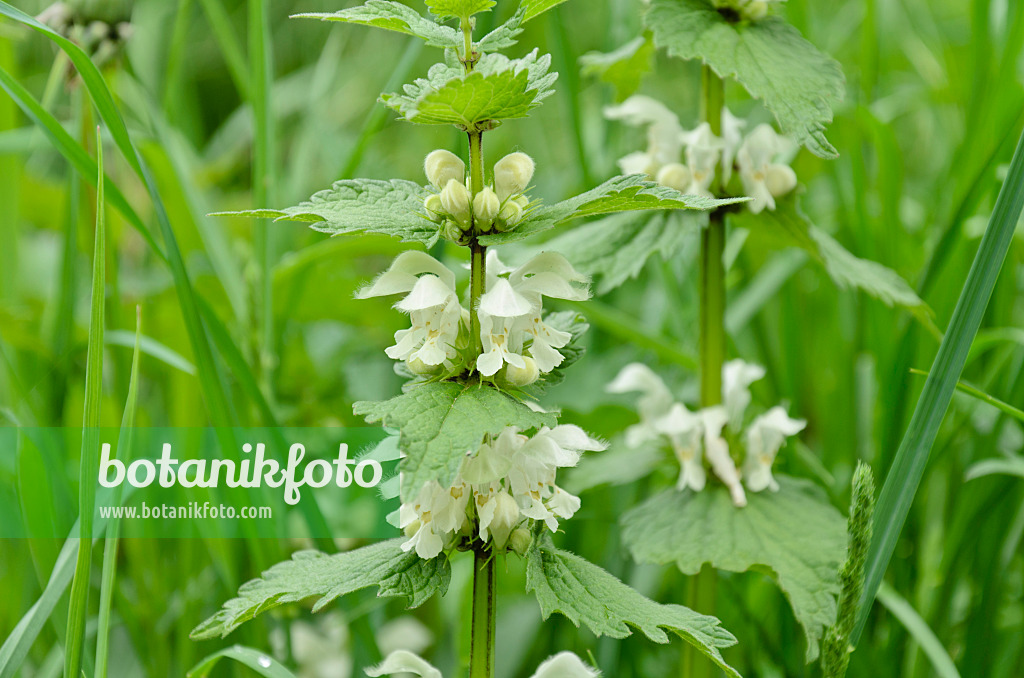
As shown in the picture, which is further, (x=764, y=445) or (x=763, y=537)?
(x=764, y=445)

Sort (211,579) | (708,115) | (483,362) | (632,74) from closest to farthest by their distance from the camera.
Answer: (483,362) < (708,115) < (632,74) < (211,579)

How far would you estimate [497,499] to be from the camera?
80 cm

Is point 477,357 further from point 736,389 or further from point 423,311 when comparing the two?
point 736,389

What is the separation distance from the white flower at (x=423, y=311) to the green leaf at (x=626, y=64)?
2.15 ft

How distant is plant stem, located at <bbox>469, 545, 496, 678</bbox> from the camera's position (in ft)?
2.67

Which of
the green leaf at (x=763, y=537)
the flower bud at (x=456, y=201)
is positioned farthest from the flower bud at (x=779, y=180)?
the flower bud at (x=456, y=201)

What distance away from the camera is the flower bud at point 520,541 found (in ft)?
2.64

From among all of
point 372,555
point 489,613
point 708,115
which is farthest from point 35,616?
point 708,115

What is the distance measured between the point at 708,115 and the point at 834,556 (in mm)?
631

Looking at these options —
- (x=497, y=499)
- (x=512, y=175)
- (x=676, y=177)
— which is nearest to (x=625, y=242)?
(x=676, y=177)

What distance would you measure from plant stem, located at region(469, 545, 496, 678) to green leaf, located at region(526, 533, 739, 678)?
1.9 inches

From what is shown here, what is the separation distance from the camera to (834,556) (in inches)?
44.6

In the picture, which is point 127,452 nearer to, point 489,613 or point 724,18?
point 489,613

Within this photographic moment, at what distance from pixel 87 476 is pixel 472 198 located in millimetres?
507
